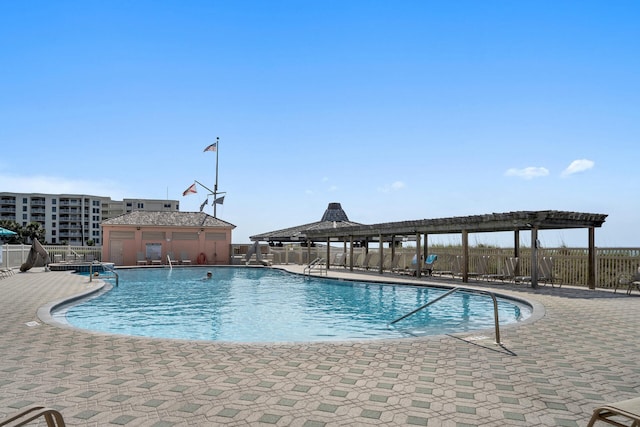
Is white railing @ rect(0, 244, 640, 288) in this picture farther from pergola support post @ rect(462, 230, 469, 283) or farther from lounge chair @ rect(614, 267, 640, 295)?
pergola support post @ rect(462, 230, 469, 283)

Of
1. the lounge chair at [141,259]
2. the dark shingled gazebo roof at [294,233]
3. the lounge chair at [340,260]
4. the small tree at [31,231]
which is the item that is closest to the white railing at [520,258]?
the lounge chair at [340,260]

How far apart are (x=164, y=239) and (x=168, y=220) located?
1517mm

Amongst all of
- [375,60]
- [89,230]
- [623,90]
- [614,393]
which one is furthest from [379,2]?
[89,230]

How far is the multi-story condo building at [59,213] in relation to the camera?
85875 mm

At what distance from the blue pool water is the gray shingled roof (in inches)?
491

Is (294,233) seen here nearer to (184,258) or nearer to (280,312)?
(184,258)

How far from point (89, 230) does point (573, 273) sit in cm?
9501

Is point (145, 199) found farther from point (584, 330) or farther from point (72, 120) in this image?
point (584, 330)

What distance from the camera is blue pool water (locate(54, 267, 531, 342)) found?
8570 mm

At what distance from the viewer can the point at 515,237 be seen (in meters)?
16.5

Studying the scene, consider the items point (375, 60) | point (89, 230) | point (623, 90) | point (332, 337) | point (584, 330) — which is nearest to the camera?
point (584, 330)

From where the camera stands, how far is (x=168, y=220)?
30.2m

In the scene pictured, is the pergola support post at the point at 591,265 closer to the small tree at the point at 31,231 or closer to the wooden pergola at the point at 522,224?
the wooden pergola at the point at 522,224

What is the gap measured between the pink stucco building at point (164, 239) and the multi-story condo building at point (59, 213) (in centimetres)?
6154
